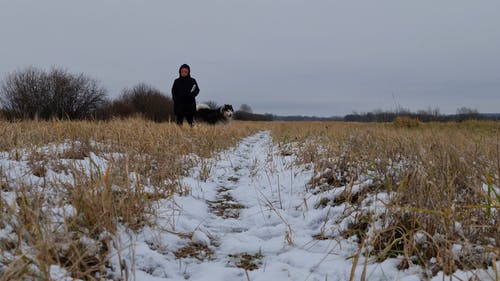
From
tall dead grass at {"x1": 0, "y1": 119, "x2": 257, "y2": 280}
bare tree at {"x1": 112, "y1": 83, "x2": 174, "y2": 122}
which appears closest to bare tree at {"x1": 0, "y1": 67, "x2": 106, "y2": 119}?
bare tree at {"x1": 112, "y1": 83, "x2": 174, "y2": 122}

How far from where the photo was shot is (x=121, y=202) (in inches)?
78.0

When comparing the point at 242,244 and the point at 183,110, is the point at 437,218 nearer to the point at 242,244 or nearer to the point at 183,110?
the point at 242,244

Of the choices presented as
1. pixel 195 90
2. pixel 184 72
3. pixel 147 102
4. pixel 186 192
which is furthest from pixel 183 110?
pixel 147 102

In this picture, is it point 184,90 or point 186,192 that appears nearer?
point 186,192

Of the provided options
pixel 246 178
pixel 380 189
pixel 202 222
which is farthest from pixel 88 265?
pixel 246 178

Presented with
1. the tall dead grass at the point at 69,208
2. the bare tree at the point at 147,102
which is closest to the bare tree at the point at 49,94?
the bare tree at the point at 147,102

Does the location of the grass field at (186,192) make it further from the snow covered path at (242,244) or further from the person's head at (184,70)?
the person's head at (184,70)

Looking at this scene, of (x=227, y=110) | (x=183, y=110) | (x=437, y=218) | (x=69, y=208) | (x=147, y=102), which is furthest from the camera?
(x=147, y=102)

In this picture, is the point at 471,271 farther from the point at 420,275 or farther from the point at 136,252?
the point at 136,252

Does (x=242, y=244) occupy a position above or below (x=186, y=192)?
below

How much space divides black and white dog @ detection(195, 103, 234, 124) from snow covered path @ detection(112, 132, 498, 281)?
11.4 meters

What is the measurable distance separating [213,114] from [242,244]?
13111 mm

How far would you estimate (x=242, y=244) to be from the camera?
2131mm

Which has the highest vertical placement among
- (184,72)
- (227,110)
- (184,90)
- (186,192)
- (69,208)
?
(184,72)
